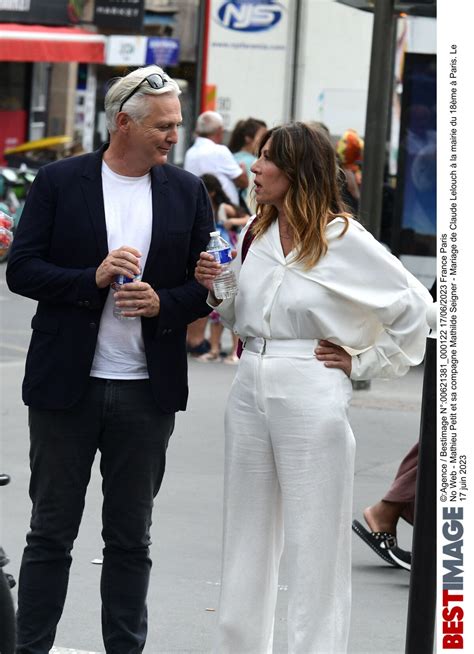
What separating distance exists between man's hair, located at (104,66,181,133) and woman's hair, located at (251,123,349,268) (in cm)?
37

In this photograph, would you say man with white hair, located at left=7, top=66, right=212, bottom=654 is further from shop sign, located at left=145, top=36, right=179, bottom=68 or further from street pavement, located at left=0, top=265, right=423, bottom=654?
shop sign, located at left=145, top=36, right=179, bottom=68

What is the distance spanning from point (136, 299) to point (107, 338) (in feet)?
0.73

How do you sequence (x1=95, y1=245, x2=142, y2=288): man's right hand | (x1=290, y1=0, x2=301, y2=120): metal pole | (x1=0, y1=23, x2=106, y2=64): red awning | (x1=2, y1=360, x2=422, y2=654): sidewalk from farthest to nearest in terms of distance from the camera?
(x1=0, y1=23, x2=106, y2=64): red awning
(x1=290, y1=0, x2=301, y2=120): metal pole
(x1=2, y1=360, x2=422, y2=654): sidewalk
(x1=95, y1=245, x2=142, y2=288): man's right hand

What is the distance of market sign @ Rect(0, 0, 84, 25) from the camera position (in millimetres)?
27891

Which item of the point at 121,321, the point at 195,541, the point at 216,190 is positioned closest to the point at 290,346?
the point at 121,321

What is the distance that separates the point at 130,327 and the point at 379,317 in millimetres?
760

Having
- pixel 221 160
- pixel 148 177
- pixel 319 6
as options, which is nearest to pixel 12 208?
pixel 319 6

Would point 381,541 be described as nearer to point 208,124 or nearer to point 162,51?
point 208,124

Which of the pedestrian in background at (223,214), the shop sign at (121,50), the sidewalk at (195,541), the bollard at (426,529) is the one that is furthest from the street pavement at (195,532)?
the shop sign at (121,50)

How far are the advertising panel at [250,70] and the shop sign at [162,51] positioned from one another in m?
10.8

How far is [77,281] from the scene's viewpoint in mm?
4422

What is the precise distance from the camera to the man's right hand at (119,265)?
4320 mm

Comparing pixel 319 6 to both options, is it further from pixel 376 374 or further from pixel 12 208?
pixel 376 374

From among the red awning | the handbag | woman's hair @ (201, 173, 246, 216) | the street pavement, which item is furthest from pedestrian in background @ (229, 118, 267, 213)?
the red awning
